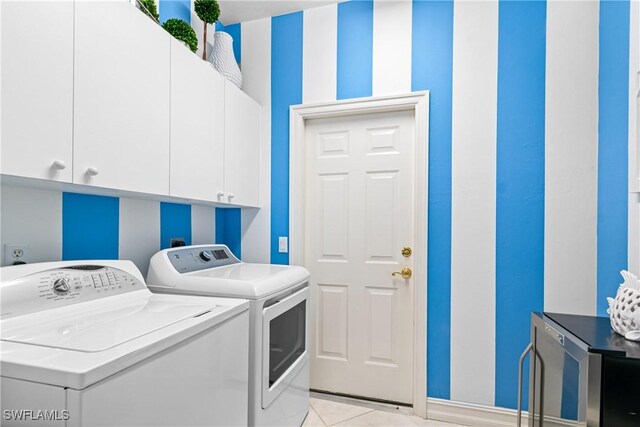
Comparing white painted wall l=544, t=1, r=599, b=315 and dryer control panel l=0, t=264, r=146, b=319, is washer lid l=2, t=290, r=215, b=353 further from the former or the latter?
white painted wall l=544, t=1, r=599, b=315

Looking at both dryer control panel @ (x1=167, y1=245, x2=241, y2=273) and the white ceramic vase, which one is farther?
the white ceramic vase

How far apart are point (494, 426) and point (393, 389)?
1.98 feet

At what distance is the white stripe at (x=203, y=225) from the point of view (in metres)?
2.28

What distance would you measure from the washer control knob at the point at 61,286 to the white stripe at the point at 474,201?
1941 mm

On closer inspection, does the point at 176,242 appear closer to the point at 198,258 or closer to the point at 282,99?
the point at 198,258

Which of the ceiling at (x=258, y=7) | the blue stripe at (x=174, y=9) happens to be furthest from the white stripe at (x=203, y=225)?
the ceiling at (x=258, y=7)

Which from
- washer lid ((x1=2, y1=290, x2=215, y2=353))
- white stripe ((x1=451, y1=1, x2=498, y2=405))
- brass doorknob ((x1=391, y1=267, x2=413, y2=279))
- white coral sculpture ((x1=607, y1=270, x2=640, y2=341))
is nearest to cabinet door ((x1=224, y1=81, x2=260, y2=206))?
washer lid ((x1=2, y1=290, x2=215, y2=353))

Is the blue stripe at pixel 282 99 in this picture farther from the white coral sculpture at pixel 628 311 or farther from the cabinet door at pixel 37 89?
the white coral sculpture at pixel 628 311

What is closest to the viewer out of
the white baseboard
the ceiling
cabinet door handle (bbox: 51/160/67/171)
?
cabinet door handle (bbox: 51/160/67/171)

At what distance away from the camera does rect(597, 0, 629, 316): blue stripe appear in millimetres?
1627

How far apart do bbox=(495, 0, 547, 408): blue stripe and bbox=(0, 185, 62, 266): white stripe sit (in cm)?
225

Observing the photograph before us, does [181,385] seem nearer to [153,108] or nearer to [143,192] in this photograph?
[143,192]

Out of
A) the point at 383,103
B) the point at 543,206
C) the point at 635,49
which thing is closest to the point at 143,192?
the point at 383,103

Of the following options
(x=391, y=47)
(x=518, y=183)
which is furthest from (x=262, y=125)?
(x=518, y=183)
